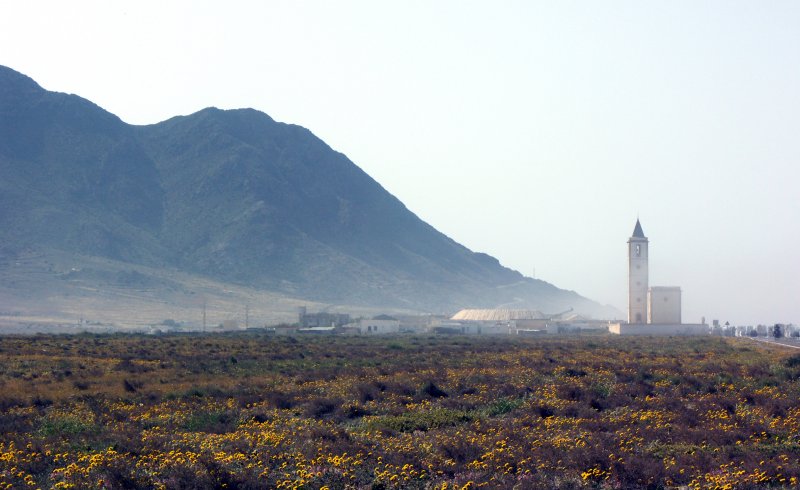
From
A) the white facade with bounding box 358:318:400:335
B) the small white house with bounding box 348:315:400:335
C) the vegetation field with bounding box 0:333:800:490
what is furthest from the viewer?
the white facade with bounding box 358:318:400:335

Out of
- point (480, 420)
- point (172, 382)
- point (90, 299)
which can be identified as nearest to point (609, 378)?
point (480, 420)

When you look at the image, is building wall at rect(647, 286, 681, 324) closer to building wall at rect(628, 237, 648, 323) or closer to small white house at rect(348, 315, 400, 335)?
building wall at rect(628, 237, 648, 323)

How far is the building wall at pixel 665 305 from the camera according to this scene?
301ft

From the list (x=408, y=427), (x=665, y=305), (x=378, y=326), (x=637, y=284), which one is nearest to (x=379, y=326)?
(x=378, y=326)

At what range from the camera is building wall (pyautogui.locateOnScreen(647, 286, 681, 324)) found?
91750mm

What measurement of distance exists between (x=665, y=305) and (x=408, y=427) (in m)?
75.9

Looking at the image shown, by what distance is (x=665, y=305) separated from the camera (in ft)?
301

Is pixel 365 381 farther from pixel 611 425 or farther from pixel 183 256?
pixel 183 256

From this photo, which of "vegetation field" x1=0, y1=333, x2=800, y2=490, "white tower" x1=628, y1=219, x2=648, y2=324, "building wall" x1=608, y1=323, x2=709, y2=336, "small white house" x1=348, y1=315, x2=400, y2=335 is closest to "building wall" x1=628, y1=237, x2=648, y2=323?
"white tower" x1=628, y1=219, x2=648, y2=324

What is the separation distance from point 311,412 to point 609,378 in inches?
424

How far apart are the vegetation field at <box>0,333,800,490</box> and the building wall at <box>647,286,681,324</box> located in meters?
57.8

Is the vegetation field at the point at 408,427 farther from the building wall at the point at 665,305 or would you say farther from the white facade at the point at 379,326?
the white facade at the point at 379,326

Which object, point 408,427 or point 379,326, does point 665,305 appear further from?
point 408,427

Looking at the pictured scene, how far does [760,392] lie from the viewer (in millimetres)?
23906
